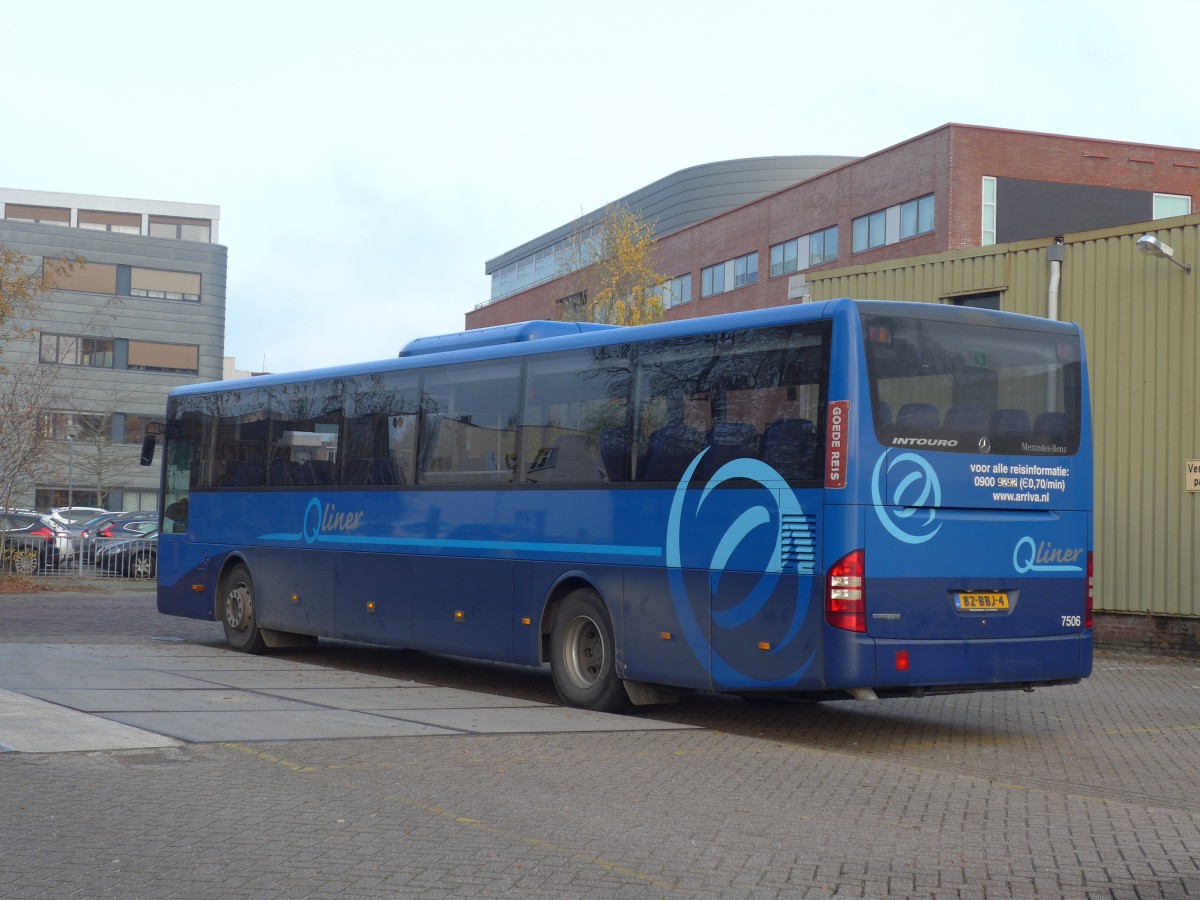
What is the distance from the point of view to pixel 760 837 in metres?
6.83

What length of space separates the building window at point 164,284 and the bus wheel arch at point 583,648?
195 ft

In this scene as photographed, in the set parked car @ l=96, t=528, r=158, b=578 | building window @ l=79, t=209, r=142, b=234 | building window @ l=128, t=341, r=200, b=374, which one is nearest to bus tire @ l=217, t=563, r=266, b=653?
parked car @ l=96, t=528, r=158, b=578

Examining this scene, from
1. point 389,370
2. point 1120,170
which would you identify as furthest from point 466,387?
point 1120,170

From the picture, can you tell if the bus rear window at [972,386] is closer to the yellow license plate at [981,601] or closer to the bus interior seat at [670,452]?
the yellow license plate at [981,601]

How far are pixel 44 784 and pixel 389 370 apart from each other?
25.0ft

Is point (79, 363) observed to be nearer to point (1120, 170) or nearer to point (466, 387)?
point (1120, 170)

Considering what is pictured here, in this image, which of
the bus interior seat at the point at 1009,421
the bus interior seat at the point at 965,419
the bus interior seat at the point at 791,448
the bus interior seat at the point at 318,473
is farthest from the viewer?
the bus interior seat at the point at 318,473

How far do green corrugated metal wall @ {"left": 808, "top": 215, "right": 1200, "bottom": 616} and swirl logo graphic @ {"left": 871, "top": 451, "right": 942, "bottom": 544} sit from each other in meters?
9.24

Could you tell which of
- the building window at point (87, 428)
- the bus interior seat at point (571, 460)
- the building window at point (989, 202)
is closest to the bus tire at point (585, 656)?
the bus interior seat at point (571, 460)

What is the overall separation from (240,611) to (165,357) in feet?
176

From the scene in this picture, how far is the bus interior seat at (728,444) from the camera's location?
34.1 feet

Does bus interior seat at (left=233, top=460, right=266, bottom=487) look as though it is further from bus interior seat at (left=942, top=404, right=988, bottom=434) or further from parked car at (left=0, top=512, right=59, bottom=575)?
parked car at (left=0, top=512, right=59, bottom=575)

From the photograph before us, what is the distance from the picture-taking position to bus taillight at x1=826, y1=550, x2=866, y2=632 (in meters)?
9.67

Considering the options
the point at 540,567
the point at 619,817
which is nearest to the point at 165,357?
the point at 540,567
